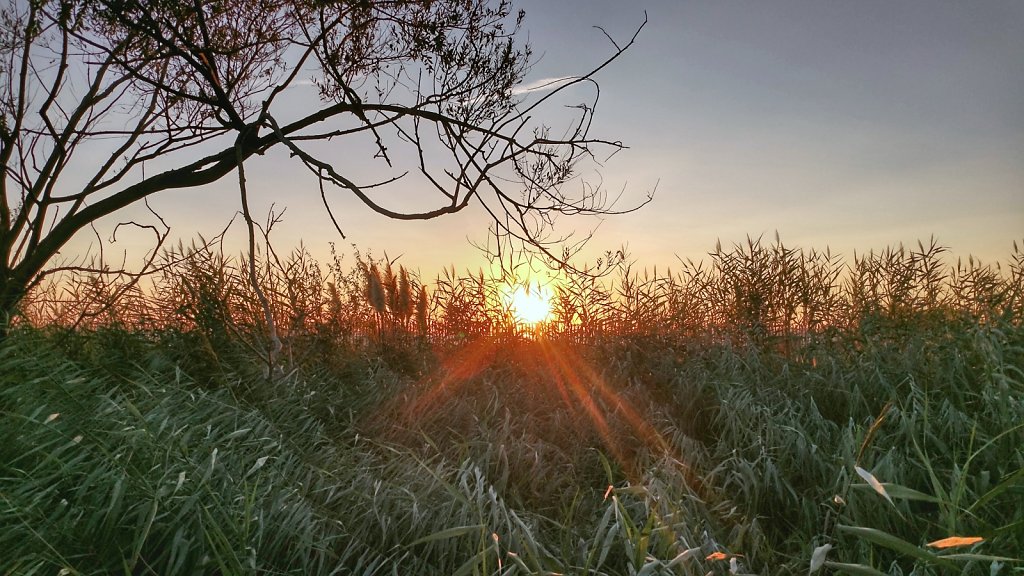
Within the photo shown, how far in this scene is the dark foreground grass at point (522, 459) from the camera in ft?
7.23

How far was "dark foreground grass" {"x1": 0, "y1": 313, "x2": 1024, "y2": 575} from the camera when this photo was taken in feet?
7.23

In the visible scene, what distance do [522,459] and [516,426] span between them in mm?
441

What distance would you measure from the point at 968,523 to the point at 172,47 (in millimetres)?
4299

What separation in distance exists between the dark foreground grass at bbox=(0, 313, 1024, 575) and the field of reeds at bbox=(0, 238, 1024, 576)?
0.02 metres

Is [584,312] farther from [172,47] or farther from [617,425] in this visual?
[172,47]

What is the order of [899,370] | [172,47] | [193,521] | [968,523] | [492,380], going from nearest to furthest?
[193,521]
[968,523]
[172,47]
[899,370]
[492,380]

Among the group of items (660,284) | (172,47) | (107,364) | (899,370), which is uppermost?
(172,47)

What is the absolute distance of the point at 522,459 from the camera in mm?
3611

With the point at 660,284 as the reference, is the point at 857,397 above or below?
below

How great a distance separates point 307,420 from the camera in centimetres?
386

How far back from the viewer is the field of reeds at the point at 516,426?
7.43 feet

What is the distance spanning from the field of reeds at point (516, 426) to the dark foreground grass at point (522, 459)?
0.06 ft

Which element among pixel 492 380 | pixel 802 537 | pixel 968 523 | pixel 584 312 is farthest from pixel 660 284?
pixel 968 523

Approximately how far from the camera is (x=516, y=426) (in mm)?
4043
